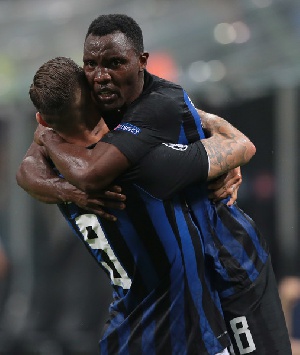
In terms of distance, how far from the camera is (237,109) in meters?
7.83

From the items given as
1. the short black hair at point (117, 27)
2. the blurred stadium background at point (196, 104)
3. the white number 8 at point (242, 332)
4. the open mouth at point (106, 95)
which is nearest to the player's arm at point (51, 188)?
the open mouth at point (106, 95)

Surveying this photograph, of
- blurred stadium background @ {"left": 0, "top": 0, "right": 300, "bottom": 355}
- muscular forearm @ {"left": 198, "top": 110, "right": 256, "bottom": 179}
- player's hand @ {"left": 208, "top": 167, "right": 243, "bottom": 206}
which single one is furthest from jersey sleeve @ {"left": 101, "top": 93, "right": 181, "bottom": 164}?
blurred stadium background @ {"left": 0, "top": 0, "right": 300, "bottom": 355}

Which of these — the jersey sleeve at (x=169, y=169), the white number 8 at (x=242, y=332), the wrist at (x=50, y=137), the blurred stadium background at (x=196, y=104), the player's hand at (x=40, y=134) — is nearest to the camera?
the jersey sleeve at (x=169, y=169)

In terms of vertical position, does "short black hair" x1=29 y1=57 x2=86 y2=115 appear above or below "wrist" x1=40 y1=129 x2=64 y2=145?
above

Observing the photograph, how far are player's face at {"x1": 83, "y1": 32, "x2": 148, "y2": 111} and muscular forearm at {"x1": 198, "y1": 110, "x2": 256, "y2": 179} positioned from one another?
0.42m

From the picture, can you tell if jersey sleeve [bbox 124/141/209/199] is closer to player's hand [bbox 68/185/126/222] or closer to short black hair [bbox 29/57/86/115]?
player's hand [bbox 68/185/126/222]

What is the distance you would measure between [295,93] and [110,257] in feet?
13.0

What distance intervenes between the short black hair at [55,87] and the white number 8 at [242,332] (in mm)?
1197

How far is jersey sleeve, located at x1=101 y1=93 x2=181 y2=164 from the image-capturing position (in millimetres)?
3750

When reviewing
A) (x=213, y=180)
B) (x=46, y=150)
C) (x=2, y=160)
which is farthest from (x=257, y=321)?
(x=2, y=160)

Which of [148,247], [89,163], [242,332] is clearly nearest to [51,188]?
[89,163]

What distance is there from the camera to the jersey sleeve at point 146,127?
3.75 meters

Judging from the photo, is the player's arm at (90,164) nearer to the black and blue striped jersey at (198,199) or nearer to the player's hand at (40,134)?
the black and blue striped jersey at (198,199)

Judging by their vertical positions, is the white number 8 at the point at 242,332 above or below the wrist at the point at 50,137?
below
